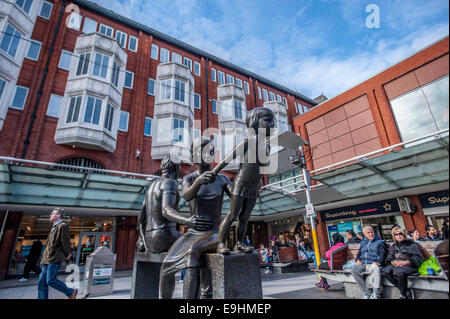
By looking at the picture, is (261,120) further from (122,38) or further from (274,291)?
(122,38)

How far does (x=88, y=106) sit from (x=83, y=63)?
3187 millimetres

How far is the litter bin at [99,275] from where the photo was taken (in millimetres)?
5609

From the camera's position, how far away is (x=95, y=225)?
14.1 metres

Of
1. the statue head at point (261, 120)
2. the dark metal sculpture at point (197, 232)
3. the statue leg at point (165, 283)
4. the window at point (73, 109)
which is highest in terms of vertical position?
the window at point (73, 109)

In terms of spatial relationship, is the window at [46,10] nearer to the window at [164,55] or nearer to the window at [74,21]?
the window at [74,21]

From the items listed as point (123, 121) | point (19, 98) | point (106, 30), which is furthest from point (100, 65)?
point (19, 98)

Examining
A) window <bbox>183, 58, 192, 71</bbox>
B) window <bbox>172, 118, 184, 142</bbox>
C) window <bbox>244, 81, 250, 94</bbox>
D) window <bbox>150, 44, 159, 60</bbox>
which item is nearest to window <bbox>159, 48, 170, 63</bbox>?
window <bbox>150, 44, 159, 60</bbox>

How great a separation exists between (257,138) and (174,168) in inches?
49.3

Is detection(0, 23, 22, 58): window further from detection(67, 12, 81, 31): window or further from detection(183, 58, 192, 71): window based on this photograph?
detection(183, 58, 192, 71): window

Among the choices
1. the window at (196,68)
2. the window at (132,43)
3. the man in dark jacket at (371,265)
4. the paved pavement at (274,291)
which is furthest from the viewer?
the window at (196,68)

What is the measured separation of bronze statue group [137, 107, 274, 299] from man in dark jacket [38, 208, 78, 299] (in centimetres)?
258

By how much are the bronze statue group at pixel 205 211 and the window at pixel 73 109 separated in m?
13.9

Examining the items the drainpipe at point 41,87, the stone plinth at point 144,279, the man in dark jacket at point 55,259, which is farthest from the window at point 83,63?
the stone plinth at point 144,279
